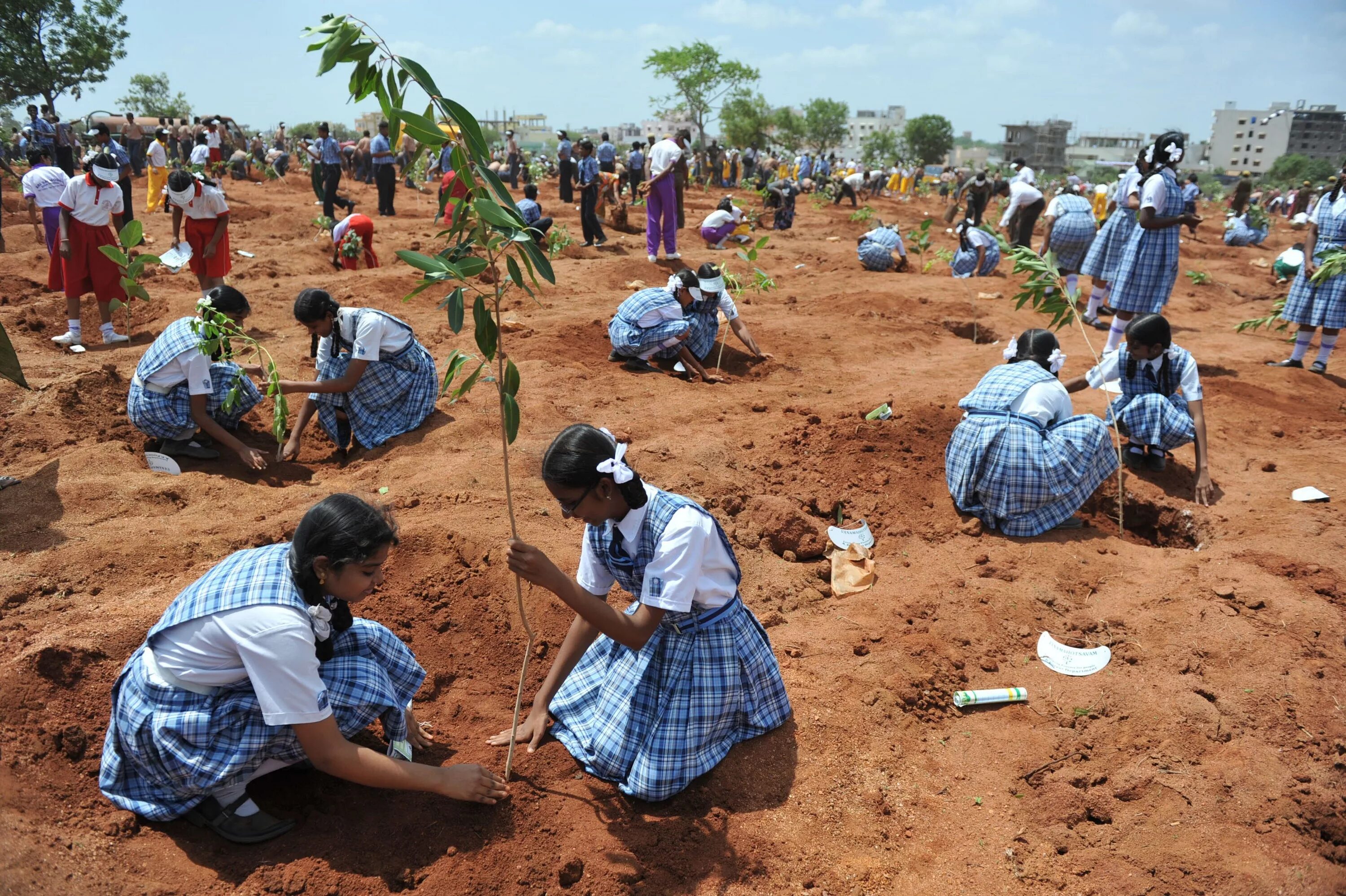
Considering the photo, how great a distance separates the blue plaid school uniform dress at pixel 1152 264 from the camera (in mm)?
5891

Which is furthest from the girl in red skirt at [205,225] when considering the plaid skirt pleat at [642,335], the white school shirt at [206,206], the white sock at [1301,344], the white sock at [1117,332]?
the white sock at [1301,344]

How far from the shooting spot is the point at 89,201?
6.03 meters

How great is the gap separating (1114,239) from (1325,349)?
1808 millimetres

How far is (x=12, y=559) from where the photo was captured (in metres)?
3.18

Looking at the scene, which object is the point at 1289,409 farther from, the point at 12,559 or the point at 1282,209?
the point at 1282,209

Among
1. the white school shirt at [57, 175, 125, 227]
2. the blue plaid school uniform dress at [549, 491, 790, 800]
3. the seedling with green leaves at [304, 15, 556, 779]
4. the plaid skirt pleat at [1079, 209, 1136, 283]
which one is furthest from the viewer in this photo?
the plaid skirt pleat at [1079, 209, 1136, 283]

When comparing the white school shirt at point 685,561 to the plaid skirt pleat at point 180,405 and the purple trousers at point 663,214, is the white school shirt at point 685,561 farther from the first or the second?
the purple trousers at point 663,214

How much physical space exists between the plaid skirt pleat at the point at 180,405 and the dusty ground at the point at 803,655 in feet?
0.77

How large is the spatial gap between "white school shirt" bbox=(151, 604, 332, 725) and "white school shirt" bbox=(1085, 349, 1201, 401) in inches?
166

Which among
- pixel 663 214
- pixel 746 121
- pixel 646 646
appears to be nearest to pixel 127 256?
pixel 646 646

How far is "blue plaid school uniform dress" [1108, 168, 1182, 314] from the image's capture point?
589 centimetres

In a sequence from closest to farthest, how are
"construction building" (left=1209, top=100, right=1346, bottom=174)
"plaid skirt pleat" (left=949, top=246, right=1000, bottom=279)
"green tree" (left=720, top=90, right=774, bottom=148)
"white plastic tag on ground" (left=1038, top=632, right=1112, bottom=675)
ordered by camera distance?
1. "white plastic tag on ground" (left=1038, top=632, right=1112, bottom=675)
2. "plaid skirt pleat" (left=949, top=246, right=1000, bottom=279)
3. "green tree" (left=720, top=90, right=774, bottom=148)
4. "construction building" (left=1209, top=100, right=1346, bottom=174)

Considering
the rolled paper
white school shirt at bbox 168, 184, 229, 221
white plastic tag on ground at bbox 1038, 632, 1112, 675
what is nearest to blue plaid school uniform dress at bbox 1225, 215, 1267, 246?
white plastic tag on ground at bbox 1038, 632, 1112, 675

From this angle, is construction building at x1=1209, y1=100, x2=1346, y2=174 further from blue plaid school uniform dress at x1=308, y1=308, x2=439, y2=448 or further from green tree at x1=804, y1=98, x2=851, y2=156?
blue plaid school uniform dress at x1=308, y1=308, x2=439, y2=448
